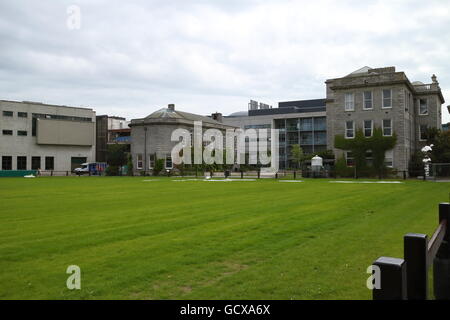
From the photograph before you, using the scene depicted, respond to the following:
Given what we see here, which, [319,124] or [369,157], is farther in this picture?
[319,124]

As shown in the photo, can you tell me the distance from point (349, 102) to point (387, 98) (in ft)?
14.0

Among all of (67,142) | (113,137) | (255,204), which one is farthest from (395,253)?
(113,137)

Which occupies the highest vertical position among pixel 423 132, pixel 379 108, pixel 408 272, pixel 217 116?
pixel 217 116

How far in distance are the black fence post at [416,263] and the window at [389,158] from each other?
45295mm

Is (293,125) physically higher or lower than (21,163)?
higher

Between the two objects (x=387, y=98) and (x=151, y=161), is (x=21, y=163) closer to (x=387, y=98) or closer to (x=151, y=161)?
(x=151, y=161)

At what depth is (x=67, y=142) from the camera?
8012cm

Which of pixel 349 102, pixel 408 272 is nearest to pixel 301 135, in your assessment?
pixel 349 102

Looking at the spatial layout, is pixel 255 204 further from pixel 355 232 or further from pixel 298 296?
pixel 298 296

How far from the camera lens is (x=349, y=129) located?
156ft

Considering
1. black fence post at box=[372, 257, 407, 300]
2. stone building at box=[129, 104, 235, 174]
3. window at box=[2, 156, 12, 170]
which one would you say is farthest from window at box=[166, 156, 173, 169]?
black fence post at box=[372, 257, 407, 300]

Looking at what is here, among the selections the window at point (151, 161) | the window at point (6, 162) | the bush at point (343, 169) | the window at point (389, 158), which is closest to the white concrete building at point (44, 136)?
the window at point (6, 162)

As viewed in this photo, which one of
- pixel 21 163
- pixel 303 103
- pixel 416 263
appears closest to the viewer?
pixel 416 263
